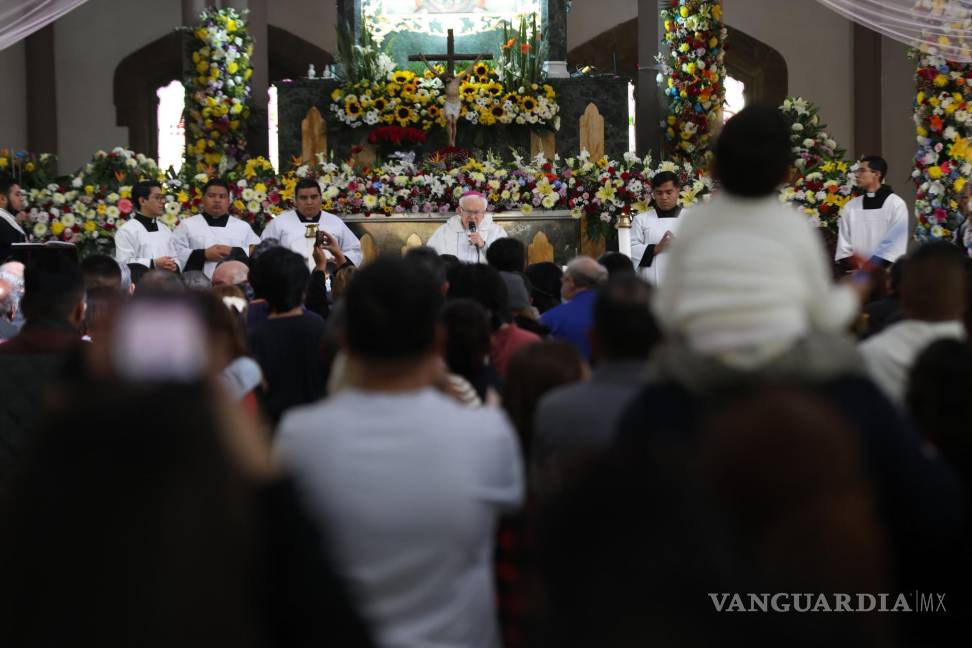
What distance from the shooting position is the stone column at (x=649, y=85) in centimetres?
1256

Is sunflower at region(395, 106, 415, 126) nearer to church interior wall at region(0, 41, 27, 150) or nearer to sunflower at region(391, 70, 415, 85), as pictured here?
sunflower at region(391, 70, 415, 85)

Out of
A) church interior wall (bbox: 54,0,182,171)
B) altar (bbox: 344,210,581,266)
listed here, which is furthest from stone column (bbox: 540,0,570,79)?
church interior wall (bbox: 54,0,182,171)

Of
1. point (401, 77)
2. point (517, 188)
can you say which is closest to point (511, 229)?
point (517, 188)

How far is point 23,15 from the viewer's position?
907cm

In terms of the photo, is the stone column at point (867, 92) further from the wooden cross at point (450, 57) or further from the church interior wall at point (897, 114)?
the wooden cross at point (450, 57)

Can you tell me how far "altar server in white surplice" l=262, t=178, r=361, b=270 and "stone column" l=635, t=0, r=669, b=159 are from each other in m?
3.49

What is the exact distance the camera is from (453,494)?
234cm

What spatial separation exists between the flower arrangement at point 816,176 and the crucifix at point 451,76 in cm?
270

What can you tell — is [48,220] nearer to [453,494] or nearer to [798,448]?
[453,494]

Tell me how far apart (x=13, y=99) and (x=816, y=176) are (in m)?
9.98

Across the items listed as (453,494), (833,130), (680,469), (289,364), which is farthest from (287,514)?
(833,130)

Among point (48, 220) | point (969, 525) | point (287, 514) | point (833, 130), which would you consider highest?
point (833, 130)

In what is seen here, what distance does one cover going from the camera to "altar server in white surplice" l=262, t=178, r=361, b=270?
9789mm

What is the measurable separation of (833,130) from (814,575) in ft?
51.3
